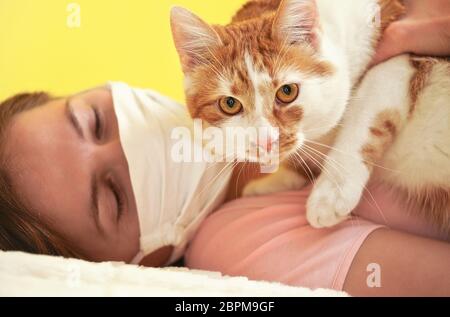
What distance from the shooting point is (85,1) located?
1.42 m

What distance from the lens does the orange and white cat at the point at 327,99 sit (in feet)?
2.93

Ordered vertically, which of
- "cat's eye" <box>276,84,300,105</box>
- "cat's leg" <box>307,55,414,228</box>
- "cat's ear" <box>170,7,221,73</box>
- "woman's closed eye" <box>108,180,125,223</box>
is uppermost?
"cat's ear" <box>170,7,221,73</box>

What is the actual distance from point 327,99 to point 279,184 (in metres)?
0.36

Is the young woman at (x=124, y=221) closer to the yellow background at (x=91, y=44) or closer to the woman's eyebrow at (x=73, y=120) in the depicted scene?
the woman's eyebrow at (x=73, y=120)

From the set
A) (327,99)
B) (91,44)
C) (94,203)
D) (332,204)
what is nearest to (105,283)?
(94,203)

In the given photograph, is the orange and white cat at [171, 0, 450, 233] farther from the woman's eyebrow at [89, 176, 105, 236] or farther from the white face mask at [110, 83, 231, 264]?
the woman's eyebrow at [89, 176, 105, 236]

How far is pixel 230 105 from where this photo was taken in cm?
92

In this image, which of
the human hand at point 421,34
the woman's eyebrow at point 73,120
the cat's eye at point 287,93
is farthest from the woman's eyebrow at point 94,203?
the human hand at point 421,34

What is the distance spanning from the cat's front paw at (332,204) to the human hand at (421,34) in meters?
0.35

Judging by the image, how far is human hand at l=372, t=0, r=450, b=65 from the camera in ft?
3.17

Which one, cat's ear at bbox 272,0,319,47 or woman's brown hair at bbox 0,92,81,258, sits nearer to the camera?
cat's ear at bbox 272,0,319,47

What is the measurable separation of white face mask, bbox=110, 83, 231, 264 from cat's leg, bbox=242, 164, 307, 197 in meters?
0.09

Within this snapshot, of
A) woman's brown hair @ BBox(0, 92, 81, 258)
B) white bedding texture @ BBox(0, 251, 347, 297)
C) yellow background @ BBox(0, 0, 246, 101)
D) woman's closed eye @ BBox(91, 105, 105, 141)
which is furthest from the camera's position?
yellow background @ BBox(0, 0, 246, 101)

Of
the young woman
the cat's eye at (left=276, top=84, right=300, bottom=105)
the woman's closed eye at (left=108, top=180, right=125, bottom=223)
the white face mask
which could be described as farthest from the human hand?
the woman's closed eye at (left=108, top=180, right=125, bottom=223)
